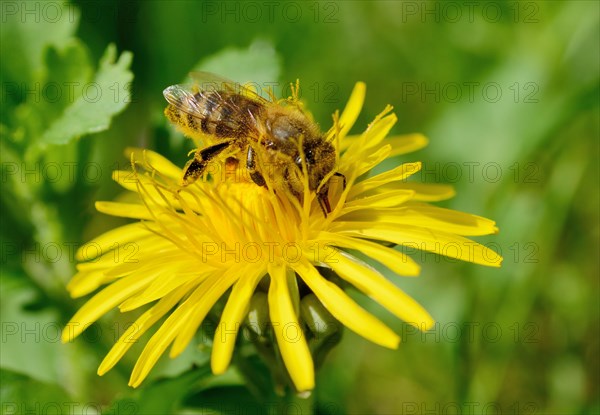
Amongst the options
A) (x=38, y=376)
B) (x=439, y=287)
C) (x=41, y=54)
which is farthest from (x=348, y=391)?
(x=41, y=54)

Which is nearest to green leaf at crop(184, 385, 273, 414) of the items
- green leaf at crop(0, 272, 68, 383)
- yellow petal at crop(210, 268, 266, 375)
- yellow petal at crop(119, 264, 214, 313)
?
yellow petal at crop(119, 264, 214, 313)

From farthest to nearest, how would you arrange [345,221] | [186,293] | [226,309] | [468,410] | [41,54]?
[468,410] < [41,54] < [345,221] < [186,293] < [226,309]

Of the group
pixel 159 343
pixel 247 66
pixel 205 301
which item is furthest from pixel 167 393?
pixel 247 66

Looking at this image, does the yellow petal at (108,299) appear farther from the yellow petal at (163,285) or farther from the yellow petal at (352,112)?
the yellow petal at (352,112)

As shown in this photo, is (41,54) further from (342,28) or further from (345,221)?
(342,28)

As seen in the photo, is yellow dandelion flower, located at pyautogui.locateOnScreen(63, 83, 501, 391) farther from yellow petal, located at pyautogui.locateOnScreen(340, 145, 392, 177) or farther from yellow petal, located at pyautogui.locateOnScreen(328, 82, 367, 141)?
yellow petal, located at pyautogui.locateOnScreen(328, 82, 367, 141)

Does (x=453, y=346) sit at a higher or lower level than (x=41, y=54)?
lower

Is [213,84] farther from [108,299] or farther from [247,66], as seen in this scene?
[108,299]
